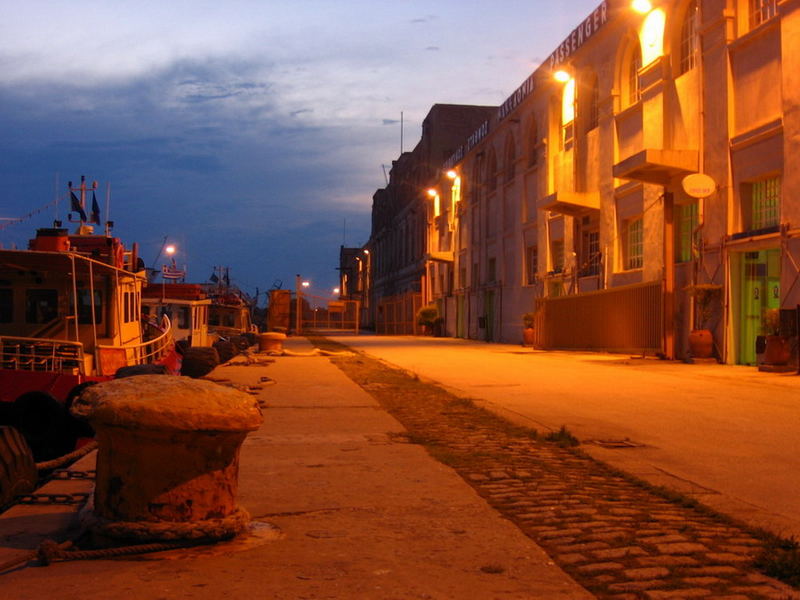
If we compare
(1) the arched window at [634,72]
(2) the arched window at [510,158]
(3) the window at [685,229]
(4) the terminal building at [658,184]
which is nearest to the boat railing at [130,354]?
(4) the terminal building at [658,184]

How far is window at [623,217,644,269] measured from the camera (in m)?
27.2

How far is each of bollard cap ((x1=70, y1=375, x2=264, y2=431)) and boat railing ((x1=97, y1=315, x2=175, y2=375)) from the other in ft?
28.7

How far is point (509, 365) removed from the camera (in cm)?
2283

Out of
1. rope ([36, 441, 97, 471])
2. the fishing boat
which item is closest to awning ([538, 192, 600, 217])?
the fishing boat

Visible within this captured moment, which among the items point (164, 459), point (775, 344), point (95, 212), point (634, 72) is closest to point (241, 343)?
point (95, 212)

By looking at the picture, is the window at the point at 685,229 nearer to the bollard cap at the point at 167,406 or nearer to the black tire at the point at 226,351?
the black tire at the point at 226,351

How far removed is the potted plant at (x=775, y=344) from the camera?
1809cm

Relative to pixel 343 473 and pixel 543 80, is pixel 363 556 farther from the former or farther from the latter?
pixel 543 80

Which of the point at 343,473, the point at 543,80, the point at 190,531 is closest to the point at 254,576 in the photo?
the point at 190,531

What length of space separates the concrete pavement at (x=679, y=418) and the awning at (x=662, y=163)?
4981 millimetres

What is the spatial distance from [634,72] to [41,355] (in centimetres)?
2108

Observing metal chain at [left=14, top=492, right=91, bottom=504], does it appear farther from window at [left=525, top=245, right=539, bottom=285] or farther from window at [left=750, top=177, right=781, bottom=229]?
window at [left=525, top=245, right=539, bottom=285]

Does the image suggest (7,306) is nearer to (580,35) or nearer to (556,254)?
(580,35)

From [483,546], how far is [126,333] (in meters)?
11.6
